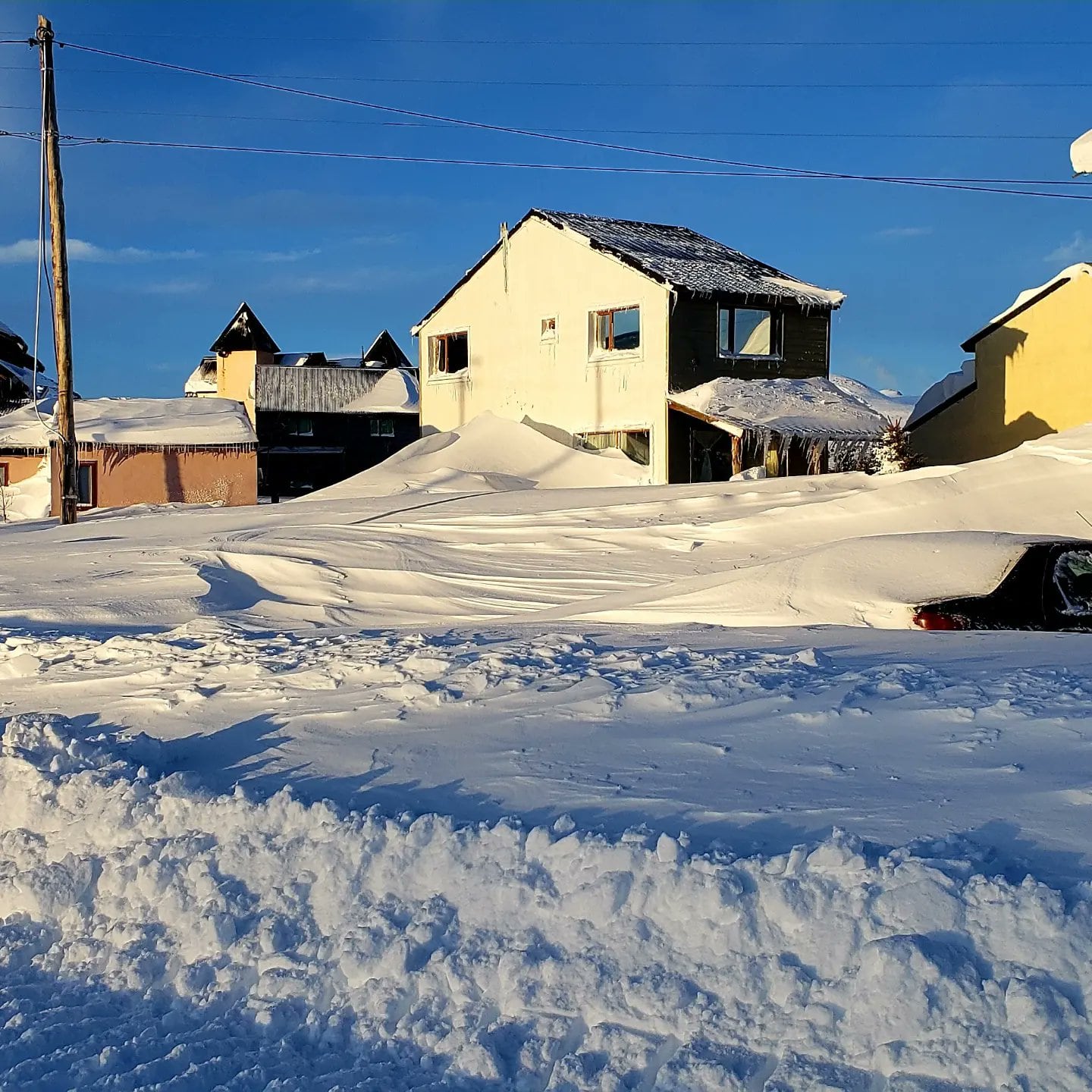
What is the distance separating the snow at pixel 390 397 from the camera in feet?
174

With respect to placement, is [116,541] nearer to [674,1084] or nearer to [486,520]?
[486,520]

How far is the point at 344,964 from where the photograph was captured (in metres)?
4.13

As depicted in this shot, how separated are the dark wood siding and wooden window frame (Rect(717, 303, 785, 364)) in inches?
1.9

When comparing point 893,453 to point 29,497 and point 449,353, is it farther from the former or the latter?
point 29,497

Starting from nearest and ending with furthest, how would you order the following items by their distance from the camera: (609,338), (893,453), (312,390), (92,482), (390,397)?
(893,453)
(609,338)
(92,482)
(312,390)
(390,397)

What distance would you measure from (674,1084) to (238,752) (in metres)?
3.80

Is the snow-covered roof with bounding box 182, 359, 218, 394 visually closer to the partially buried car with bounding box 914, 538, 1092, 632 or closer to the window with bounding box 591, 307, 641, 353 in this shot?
the window with bounding box 591, 307, 641, 353

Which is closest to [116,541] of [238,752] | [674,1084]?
[238,752]

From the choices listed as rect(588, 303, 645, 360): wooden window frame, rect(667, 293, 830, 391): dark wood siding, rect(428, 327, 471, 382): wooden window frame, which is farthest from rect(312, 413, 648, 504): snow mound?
rect(428, 327, 471, 382): wooden window frame

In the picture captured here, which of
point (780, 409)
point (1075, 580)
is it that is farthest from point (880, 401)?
point (1075, 580)

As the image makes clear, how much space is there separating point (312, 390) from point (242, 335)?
12.8 metres

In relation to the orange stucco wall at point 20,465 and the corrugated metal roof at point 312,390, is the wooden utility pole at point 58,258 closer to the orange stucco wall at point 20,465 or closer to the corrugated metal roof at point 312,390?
the orange stucco wall at point 20,465

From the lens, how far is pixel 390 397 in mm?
54062

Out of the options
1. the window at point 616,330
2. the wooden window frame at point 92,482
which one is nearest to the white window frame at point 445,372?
the window at point 616,330
